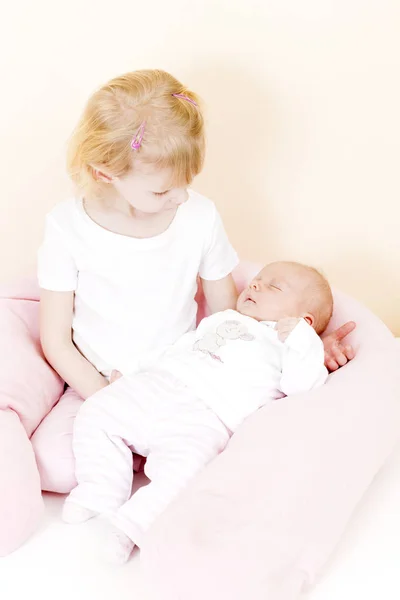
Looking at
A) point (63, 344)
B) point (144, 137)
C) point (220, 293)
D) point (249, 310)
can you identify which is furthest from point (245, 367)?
point (144, 137)

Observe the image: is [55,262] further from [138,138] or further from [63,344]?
[138,138]

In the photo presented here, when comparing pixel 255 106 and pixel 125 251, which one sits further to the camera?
pixel 255 106

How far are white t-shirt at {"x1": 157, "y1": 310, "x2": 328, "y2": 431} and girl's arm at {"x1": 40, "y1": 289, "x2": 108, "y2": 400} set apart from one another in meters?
0.16

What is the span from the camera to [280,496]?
1.28 m

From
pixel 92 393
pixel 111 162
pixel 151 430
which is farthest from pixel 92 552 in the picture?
pixel 111 162

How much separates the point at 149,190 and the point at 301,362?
17.9 inches

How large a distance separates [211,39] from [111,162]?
0.66 m

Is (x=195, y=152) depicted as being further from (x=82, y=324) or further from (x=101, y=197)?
(x=82, y=324)

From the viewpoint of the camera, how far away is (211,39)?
1945mm

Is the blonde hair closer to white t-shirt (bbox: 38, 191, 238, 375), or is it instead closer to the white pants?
white t-shirt (bbox: 38, 191, 238, 375)

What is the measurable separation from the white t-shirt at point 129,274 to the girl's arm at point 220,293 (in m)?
0.02

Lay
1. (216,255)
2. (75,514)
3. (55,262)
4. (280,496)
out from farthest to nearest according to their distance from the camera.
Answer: (216,255) < (55,262) < (75,514) < (280,496)

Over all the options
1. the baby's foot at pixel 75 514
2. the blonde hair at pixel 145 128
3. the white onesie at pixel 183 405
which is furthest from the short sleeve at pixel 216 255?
the baby's foot at pixel 75 514

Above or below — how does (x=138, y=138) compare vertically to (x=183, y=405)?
above
